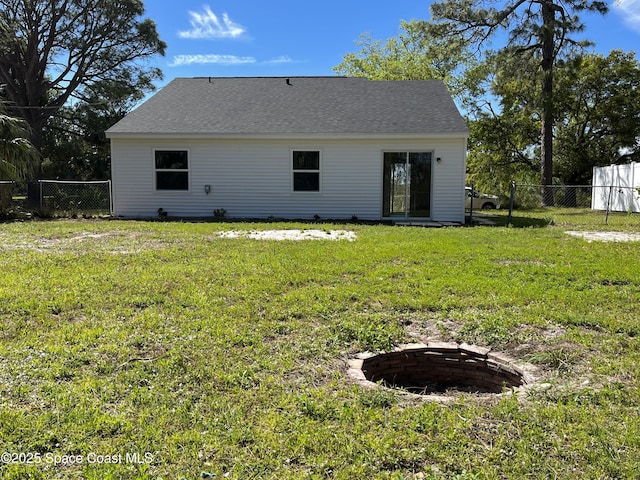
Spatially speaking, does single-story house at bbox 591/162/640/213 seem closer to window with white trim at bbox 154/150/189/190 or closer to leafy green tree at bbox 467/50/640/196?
leafy green tree at bbox 467/50/640/196

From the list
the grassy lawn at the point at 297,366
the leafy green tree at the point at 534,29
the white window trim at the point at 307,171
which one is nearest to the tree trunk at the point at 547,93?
the leafy green tree at the point at 534,29

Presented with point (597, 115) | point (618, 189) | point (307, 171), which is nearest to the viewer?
point (307, 171)

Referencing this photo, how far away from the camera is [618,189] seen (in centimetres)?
1703

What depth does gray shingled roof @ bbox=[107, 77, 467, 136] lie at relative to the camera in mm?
13195

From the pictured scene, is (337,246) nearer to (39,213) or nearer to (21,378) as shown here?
(21,378)

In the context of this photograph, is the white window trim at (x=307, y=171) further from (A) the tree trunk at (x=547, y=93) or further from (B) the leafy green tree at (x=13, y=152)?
(A) the tree trunk at (x=547, y=93)

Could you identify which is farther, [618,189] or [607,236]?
[618,189]

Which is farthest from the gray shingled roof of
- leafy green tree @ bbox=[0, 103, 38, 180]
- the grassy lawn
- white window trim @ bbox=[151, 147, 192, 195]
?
the grassy lawn

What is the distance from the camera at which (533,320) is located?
4176 mm

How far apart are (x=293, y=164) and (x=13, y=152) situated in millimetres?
7760

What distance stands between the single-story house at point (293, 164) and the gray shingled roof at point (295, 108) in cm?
6

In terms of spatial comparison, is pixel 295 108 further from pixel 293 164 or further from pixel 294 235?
pixel 294 235

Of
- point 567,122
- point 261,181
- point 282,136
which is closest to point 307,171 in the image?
point 282,136

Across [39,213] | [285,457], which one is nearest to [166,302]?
[285,457]
